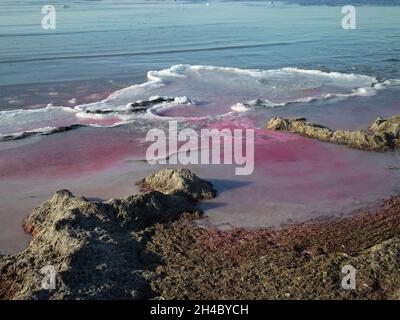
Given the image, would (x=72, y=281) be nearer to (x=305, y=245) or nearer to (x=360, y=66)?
(x=305, y=245)

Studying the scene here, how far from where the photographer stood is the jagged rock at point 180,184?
981 cm

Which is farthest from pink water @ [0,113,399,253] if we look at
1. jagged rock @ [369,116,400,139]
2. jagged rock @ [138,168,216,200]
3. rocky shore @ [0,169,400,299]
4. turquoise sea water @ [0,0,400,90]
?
turquoise sea water @ [0,0,400,90]

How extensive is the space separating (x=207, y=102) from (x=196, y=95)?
1.24 m

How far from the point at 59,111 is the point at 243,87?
783 centimetres

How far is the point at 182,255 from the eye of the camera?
757cm

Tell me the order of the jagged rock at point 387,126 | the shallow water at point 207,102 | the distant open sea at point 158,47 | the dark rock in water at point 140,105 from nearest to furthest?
the shallow water at point 207,102, the jagged rock at point 387,126, the dark rock in water at point 140,105, the distant open sea at point 158,47

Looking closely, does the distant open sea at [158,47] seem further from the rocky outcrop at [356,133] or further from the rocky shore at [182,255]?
the rocky shore at [182,255]

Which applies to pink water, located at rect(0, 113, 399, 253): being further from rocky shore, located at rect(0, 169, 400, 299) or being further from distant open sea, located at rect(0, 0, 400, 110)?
distant open sea, located at rect(0, 0, 400, 110)

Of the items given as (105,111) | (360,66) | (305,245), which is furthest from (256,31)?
(305,245)

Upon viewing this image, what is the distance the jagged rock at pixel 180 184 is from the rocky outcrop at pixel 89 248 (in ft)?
0.32

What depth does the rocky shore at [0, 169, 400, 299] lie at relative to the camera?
6.60 meters

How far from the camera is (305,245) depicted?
799cm

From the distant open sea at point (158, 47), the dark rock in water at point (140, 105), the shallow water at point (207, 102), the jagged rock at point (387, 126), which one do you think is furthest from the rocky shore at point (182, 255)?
the distant open sea at point (158, 47)

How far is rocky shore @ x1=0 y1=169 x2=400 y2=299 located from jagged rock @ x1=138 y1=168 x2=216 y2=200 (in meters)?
0.30
